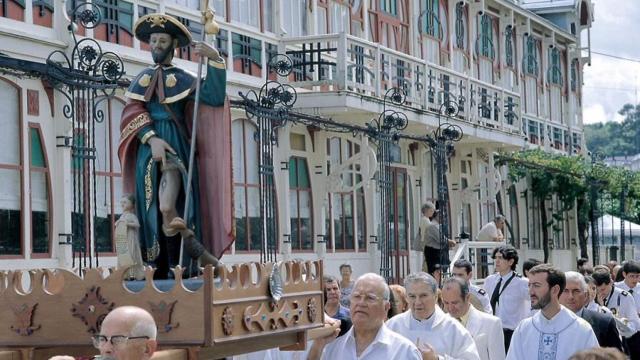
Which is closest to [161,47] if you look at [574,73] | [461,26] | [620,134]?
[461,26]

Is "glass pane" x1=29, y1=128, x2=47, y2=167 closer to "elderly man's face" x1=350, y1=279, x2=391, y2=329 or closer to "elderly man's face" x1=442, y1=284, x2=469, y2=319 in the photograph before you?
"elderly man's face" x1=442, y1=284, x2=469, y2=319

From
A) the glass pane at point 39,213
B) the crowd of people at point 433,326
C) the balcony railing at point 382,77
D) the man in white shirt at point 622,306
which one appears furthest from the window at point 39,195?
the man in white shirt at point 622,306

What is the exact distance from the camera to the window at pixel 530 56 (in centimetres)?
3875

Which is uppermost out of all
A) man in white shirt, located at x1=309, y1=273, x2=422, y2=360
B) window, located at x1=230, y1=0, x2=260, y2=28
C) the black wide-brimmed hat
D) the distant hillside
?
the distant hillside

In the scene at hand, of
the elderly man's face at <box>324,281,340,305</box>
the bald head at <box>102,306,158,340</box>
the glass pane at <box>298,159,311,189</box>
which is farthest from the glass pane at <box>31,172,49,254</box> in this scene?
the bald head at <box>102,306,158,340</box>

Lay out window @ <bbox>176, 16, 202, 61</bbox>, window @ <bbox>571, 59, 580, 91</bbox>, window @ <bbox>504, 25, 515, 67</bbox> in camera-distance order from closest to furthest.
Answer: window @ <bbox>176, 16, 202, 61</bbox>
window @ <bbox>504, 25, 515, 67</bbox>
window @ <bbox>571, 59, 580, 91</bbox>

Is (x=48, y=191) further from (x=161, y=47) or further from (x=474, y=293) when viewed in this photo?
(x=161, y=47)

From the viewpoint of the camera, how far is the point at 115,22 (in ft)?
63.0

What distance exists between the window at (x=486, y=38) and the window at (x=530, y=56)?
2779 mm

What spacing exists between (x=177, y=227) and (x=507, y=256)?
25.4ft

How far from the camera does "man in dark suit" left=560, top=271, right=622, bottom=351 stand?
12047mm

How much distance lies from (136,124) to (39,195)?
27.0ft

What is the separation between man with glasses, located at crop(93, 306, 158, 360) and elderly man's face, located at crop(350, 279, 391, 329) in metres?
2.52

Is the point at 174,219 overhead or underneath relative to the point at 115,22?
underneath
